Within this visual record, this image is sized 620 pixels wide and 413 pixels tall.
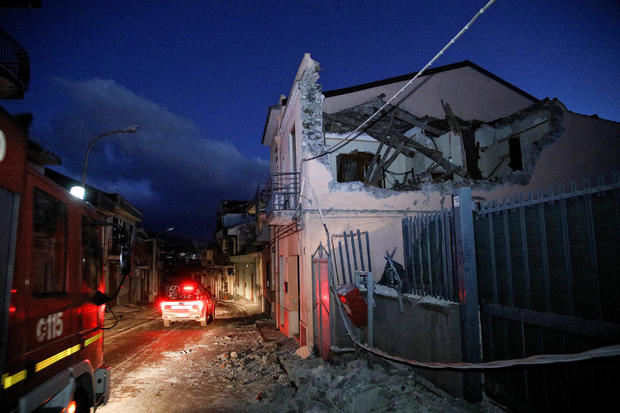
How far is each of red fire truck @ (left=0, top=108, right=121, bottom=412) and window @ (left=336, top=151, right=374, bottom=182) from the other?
9766 millimetres

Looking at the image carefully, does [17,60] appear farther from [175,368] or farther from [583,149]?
[583,149]

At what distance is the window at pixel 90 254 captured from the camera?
14.1 ft

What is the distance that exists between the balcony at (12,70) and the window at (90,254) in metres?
10.4

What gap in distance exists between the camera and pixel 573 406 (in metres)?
3.50

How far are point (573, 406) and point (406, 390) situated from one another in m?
2.02

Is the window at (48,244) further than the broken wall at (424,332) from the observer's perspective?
No

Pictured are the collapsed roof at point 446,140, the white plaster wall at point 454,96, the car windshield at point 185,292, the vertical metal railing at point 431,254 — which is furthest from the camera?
the car windshield at point 185,292

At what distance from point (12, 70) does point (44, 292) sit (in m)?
12.5

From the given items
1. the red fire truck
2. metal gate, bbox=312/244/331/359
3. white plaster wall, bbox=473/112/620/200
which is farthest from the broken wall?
white plaster wall, bbox=473/112/620/200

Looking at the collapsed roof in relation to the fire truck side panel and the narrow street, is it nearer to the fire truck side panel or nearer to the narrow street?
the narrow street

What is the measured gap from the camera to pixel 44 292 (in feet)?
10.6

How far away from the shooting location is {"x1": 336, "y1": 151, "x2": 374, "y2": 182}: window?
1340cm

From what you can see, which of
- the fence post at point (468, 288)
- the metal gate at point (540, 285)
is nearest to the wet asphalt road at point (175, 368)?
the fence post at point (468, 288)

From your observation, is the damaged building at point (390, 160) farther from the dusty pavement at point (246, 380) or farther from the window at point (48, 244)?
the window at point (48, 244)
